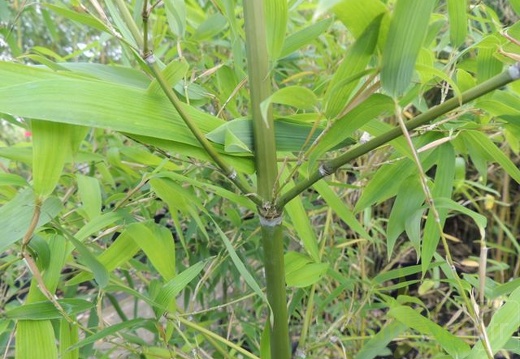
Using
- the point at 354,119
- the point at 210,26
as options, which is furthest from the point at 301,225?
the point at 210,26

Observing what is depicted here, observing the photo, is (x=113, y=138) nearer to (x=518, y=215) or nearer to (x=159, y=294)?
(x=159, y=294)

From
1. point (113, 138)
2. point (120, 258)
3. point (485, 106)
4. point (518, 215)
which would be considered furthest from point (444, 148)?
point (518, 215)

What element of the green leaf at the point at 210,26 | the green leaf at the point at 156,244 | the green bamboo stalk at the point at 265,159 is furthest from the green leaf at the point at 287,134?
the green leaf at the point at 210,26

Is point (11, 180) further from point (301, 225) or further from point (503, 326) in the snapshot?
point (503, 326)

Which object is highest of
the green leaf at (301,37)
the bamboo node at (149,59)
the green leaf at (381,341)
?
the green leaf at (301,37)

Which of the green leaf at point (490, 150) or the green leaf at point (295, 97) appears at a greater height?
the green leaf at point (295, 97)

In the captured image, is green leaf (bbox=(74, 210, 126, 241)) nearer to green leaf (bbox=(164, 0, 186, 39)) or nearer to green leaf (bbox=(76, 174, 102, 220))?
green leaf (bbox=(76, 174, 102, 220))

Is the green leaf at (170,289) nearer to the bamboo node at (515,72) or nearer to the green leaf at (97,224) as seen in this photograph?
the green leaf at (97,224)
